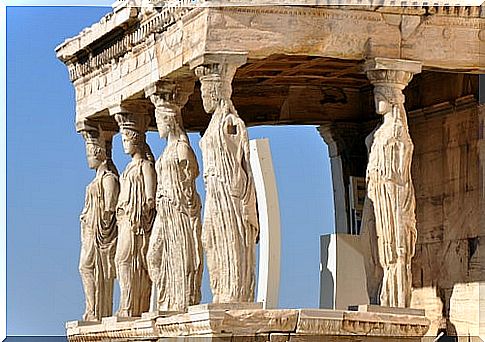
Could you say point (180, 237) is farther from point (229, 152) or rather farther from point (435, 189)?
point (435, 189)

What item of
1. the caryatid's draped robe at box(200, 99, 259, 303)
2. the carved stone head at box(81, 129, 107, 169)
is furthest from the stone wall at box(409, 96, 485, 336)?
the carved stone head at box(81, 129, 107, 169)

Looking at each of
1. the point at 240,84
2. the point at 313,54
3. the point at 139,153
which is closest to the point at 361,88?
the point at 240,84

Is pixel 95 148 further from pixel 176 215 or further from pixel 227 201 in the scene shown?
pixel 227 201

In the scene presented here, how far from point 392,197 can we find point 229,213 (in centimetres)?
174

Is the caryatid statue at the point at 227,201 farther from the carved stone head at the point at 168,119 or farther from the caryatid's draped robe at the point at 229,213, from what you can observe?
the carved stone head at the point at 168,119

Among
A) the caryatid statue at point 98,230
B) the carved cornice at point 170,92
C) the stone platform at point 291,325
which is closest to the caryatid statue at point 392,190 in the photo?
the stone platform at point 291,325

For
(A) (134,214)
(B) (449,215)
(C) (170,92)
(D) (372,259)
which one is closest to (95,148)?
(A) (134,214)

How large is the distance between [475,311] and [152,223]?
4.02m

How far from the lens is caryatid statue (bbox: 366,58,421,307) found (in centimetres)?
2052

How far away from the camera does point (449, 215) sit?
23.7 meters

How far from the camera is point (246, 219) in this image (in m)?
20.1

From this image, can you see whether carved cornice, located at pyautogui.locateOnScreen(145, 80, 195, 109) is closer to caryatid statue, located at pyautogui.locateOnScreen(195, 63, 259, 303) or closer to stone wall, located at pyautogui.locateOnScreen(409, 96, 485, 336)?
caryatid statue, located at pyautogui.locateOnScreen(195, 63, 259, 303)

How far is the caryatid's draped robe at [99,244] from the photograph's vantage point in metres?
25.0

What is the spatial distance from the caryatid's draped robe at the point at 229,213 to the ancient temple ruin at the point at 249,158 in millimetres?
19
